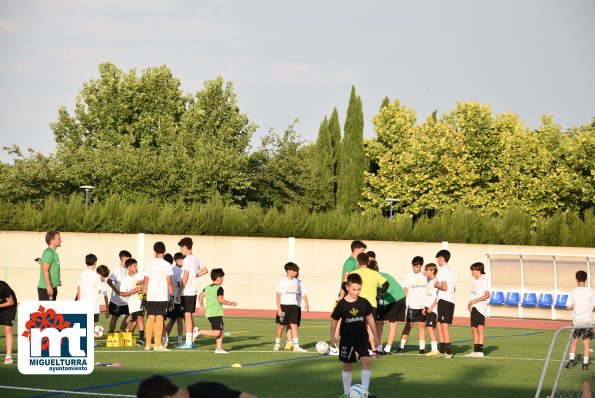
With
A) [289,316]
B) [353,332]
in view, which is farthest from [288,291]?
[353,332]

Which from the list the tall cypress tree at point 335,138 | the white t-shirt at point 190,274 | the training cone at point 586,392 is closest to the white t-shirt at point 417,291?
the white t-shirt at point 190,274

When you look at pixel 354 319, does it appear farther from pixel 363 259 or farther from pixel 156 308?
pixel 156 308

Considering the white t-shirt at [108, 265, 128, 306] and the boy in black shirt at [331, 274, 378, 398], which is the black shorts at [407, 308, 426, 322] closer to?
the white t-shirt at [108, 265, 128, 306]

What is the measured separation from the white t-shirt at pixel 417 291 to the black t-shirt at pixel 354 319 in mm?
7395

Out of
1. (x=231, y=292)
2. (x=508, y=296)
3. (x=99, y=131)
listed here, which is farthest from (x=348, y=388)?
(x=99, y=131)

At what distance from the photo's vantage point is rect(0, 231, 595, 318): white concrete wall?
4000cm

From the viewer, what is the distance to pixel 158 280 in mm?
19188

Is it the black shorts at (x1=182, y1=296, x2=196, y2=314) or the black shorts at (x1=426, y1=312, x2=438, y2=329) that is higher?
the black shorts at (x1=182, y1=296, x2=196, y2=314)

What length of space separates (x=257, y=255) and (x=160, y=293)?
2195cm

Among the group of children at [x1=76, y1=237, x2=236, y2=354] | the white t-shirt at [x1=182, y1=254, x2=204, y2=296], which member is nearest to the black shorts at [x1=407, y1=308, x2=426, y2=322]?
the group of children at [x1=76, y1=237, x2=236, y2=354]

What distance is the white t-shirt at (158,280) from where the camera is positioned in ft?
63.0

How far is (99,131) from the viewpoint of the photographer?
72.3 metres

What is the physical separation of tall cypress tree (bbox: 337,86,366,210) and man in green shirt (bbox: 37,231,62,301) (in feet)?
185

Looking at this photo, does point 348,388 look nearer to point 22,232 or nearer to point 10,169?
point 22,232
